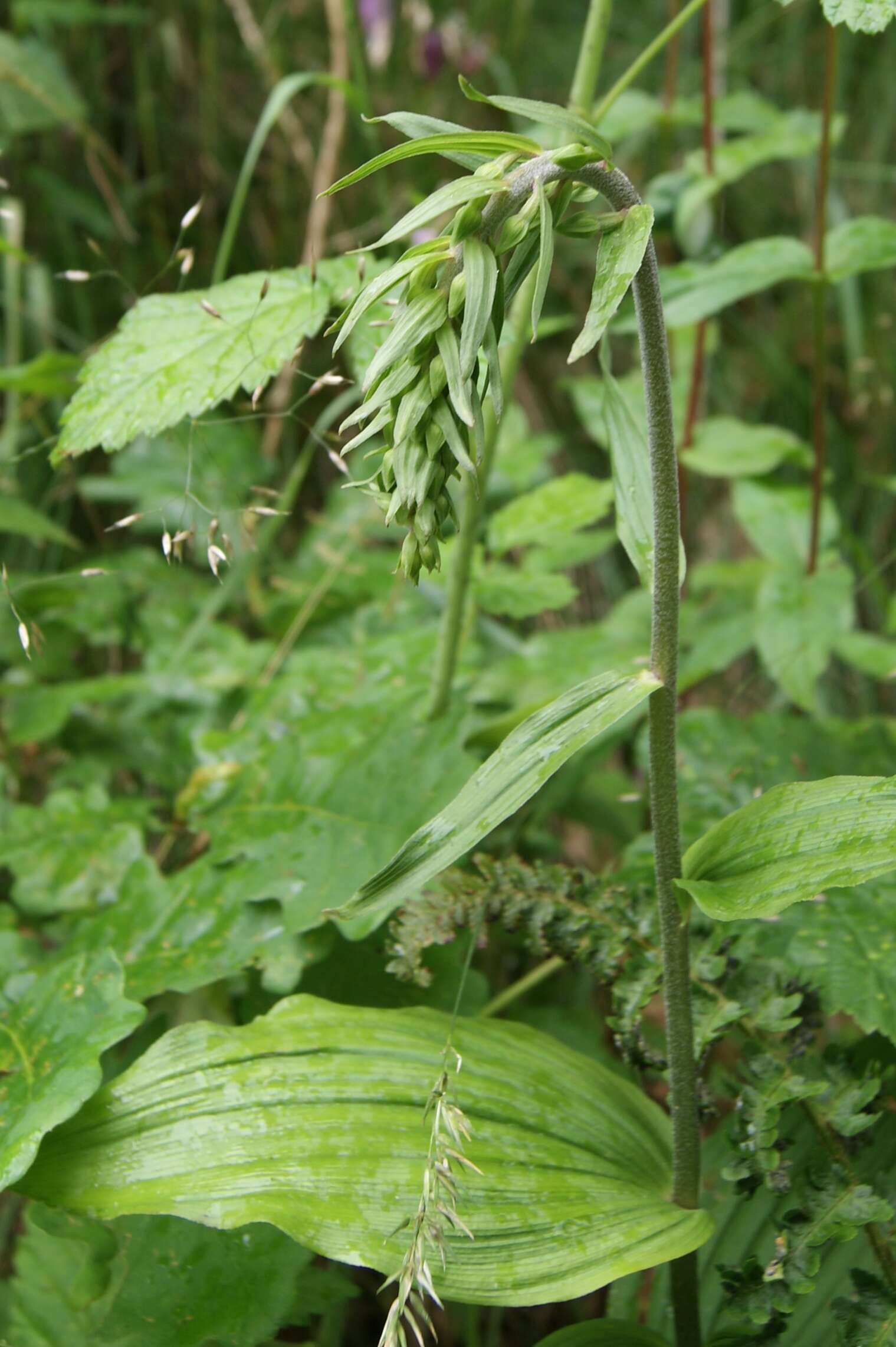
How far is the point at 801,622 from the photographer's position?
5.51 ft

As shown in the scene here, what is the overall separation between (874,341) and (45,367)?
206cm

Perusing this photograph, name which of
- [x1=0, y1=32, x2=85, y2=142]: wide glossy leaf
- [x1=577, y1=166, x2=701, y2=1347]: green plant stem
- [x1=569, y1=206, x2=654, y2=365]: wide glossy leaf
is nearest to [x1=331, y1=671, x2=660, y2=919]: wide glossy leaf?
[x1=577, y1=166, x2=701, y2=1347]: green plant stem

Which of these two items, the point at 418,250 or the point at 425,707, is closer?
the point at 418,250

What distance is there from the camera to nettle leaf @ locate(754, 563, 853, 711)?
1609 millimetres

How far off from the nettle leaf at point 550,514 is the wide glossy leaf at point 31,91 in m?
1.40

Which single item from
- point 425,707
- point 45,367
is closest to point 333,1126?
point 425,707

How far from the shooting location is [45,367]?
169cm

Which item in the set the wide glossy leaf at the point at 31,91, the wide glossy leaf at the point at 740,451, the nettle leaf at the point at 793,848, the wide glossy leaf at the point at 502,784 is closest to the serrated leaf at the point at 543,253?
the wide glossy leaf at the point at 502,784

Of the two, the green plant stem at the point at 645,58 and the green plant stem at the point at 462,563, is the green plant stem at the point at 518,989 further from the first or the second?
the green plant stem at the point at 645,58

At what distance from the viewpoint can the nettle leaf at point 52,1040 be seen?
3.16 feet

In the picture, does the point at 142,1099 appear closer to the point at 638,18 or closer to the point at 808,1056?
the point at 808,1056

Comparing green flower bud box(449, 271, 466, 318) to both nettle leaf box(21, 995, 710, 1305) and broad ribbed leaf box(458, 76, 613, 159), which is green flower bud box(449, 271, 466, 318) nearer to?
broad ribbed leaf box(458, 76, 613, 159)

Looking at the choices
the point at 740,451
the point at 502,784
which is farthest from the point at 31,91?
the point at 502,784

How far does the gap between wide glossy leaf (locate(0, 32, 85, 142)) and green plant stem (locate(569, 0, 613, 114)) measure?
1414mm
